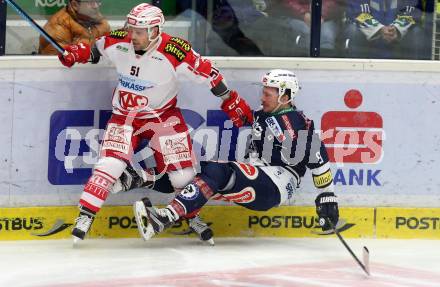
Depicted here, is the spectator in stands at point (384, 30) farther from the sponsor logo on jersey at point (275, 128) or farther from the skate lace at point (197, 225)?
the skate lace at point (197, 225)

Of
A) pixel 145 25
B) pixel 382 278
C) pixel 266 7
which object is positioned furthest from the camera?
pixel 266 7

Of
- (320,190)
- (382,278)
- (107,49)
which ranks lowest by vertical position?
(382,278)

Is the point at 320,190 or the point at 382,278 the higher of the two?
the point at 320,190

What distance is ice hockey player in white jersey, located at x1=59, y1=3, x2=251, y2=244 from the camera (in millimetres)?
6133

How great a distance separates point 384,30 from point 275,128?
992mm

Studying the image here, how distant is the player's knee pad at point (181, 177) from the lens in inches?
248

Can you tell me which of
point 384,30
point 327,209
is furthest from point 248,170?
point 384,30

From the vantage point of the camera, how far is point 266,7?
6660mm

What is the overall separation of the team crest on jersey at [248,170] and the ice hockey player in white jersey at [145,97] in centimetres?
27

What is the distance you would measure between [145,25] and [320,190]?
1.35 metres

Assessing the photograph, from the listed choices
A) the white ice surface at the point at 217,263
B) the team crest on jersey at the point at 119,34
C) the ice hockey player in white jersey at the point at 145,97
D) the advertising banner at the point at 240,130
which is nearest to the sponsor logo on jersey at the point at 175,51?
the ice hockey player in white jersey at the point at 145,97

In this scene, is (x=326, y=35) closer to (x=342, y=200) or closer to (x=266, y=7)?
(x=266, y=7)

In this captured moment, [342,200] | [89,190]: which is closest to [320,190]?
[342,200]

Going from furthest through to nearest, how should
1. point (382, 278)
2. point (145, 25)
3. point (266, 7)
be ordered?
point (266, 7)
point (145, 25)
point (382, 278)
